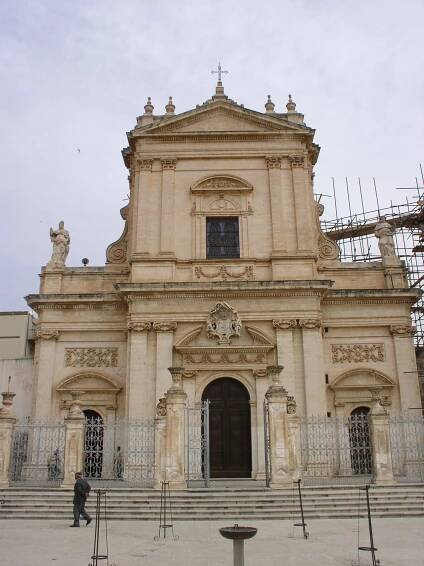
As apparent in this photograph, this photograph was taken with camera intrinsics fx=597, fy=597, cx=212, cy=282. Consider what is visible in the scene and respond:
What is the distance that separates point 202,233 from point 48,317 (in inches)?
252

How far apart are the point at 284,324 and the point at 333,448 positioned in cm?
438

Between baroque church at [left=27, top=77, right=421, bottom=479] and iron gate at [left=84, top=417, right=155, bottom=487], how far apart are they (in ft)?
2.20

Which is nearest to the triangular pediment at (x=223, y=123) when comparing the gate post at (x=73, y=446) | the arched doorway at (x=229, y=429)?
the arched doorway at (x=229, y=429)

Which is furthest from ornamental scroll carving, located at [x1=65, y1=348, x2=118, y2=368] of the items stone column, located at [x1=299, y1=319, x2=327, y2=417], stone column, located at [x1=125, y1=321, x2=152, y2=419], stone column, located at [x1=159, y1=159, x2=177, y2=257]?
stone column, located at [x1=299, y1=319, x2=327, y2=417]

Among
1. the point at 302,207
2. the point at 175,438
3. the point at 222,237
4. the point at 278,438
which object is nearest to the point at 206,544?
the point at 175,438

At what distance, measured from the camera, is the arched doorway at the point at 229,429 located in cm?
1953

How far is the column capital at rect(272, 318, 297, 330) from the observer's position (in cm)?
2050

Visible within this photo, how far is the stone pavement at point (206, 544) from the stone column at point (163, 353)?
716 cm

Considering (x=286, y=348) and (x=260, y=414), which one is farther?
(x=286, y=348)

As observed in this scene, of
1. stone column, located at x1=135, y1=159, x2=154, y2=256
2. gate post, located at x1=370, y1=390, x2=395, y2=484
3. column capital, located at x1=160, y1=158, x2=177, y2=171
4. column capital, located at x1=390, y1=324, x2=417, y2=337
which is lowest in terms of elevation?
gate post, located at x1=370, y1=390, x2=395, y2=484

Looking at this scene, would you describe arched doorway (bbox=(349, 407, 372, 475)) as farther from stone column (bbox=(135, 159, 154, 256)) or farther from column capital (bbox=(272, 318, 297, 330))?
stone column (bbox=(135, 159, 154, 256))

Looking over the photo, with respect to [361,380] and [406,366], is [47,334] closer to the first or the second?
[361,380]

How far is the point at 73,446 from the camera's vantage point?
16.5 metres

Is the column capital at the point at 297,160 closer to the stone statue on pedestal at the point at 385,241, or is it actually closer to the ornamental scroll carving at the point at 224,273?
the stone statue on pedestal at the point at 385,241
